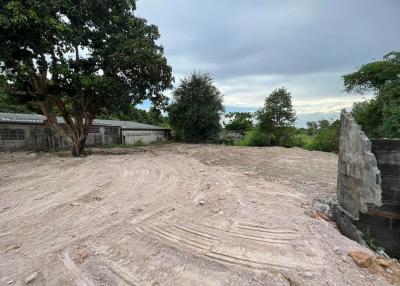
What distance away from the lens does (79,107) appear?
1119cm

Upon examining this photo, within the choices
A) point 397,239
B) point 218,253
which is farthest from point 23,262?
point 397,239

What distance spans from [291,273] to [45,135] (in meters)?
17.2

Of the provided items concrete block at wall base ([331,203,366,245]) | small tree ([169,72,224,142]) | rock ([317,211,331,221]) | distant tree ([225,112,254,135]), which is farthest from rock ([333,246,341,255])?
distant tree ([225,112,254,135])

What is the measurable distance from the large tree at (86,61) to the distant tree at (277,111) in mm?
8293

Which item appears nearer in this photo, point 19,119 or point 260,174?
point 260,174

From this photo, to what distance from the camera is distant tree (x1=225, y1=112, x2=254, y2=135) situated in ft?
86.7

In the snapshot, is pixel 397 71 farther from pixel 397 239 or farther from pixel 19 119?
pixel 19 119

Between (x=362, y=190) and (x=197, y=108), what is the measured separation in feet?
56.0

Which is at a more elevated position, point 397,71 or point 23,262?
point 397,71

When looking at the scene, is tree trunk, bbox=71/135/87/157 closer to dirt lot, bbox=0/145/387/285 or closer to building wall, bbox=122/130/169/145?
dirt lot, bbox=0/145/387/285

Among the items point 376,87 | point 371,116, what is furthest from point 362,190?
point 376,87

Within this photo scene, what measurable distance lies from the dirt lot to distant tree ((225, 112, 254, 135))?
2131 cm

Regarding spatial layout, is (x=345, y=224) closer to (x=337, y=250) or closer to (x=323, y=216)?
(x=323, y=216)

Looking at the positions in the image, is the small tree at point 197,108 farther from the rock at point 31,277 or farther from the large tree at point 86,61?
the rock at point 31,277
